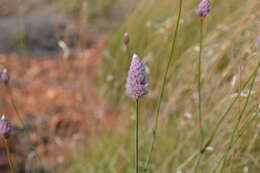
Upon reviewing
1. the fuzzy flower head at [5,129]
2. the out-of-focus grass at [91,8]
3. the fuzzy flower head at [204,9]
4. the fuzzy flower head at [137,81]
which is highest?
the out-of-focus grass at [91,8]

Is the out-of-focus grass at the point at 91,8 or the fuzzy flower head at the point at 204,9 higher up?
the out-of-focus grass at the point at 91,8

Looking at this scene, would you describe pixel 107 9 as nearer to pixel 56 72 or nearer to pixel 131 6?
pixel 131 6

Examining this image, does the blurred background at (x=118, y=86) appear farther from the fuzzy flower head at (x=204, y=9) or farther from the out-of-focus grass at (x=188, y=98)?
the fuzzy flower head at (x=204, y=9)

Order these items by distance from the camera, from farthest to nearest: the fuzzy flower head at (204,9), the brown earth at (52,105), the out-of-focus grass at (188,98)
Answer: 1. the brown earth at (52,105)
2. the out-of-focus grass at (188,98)
3. the fuzzy flower head at (204,9)

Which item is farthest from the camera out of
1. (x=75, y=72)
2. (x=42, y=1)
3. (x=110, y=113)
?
(x=42, y=1)

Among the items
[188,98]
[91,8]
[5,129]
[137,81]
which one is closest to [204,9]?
[137,81]

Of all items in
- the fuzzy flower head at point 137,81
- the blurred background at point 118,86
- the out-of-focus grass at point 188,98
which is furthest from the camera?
the blurred background at point 118,86

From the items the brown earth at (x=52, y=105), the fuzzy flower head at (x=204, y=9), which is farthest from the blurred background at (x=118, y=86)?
the fuzzy flower head at (x=204, y=9)

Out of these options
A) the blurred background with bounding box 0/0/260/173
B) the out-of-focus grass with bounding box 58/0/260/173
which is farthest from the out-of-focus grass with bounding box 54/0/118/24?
the out-of-focus grass with bounding box 58/0/260/173

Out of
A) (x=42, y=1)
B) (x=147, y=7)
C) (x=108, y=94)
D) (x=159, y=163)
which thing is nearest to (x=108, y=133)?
(x=159, y=163)
